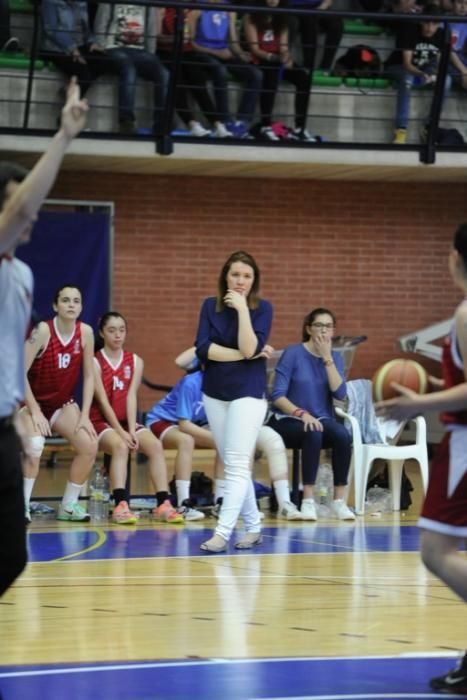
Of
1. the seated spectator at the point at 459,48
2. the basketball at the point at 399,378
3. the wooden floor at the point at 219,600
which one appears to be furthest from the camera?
the seated spectator at the point at 459,48

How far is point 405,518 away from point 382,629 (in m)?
4.56

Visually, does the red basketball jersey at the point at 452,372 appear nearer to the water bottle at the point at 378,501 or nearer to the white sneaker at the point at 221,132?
the water bottle at the point at 378,501

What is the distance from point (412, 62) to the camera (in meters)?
14.7

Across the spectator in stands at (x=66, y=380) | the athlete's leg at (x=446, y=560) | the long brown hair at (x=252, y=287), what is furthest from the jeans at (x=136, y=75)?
Answer: the athlete's leg at (x=446, y=560)

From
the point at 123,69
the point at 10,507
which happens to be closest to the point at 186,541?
the point at 10,507

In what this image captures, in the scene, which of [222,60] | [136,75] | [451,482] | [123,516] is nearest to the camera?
[451,482]

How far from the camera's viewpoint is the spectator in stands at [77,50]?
1337 cm

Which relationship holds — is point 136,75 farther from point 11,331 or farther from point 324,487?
point 11,331

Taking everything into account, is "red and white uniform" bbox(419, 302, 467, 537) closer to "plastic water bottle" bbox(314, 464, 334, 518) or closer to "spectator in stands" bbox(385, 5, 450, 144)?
"plastic water bottle" bbox(314, 464, 334, 518)

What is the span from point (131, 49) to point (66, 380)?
5.24m

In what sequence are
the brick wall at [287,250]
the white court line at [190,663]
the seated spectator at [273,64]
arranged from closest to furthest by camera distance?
the white court line at [190,663]
the seated spectator at [273,64]
the brick wall at [287,250]

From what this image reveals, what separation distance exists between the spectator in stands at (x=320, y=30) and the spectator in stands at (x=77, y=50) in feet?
7.37

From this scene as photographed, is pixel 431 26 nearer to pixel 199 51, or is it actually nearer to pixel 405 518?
pixel 199 51

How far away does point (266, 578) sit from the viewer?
7090 mm
